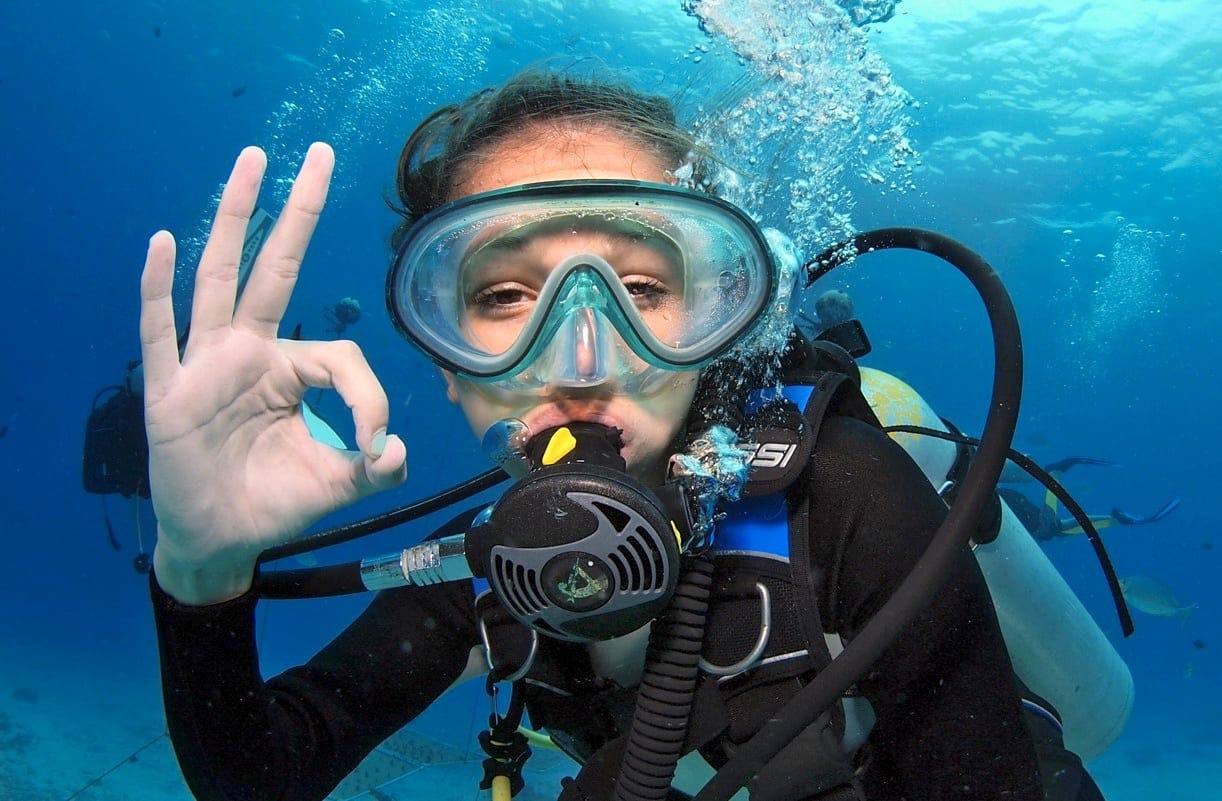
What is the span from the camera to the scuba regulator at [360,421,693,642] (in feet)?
4.87

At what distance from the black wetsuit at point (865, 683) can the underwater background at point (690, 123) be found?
1.19 m

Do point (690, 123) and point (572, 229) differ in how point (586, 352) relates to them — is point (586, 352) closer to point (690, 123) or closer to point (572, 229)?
point (572, 229)

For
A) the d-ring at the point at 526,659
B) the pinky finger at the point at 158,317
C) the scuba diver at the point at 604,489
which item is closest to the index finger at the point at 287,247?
the scuba diver at the point at 604,489

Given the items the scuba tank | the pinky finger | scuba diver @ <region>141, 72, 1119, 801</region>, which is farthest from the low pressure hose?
the scuba tank

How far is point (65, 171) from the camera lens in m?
55.5

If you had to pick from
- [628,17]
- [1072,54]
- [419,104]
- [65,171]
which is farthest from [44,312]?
[1072,54]

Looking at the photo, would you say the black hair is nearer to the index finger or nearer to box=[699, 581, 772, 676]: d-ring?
the index finger

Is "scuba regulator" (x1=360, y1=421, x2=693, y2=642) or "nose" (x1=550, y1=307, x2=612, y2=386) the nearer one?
"scuba regulator" (x1=360, y1=421, x2=693, y2=642)

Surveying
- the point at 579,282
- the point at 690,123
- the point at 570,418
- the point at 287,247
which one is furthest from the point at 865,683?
the point at 690,123

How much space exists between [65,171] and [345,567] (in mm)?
70363

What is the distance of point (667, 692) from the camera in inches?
69.6

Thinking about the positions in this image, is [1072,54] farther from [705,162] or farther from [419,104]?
[419,104]

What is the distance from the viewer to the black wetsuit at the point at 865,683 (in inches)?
70.1

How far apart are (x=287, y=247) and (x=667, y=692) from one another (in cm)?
146
